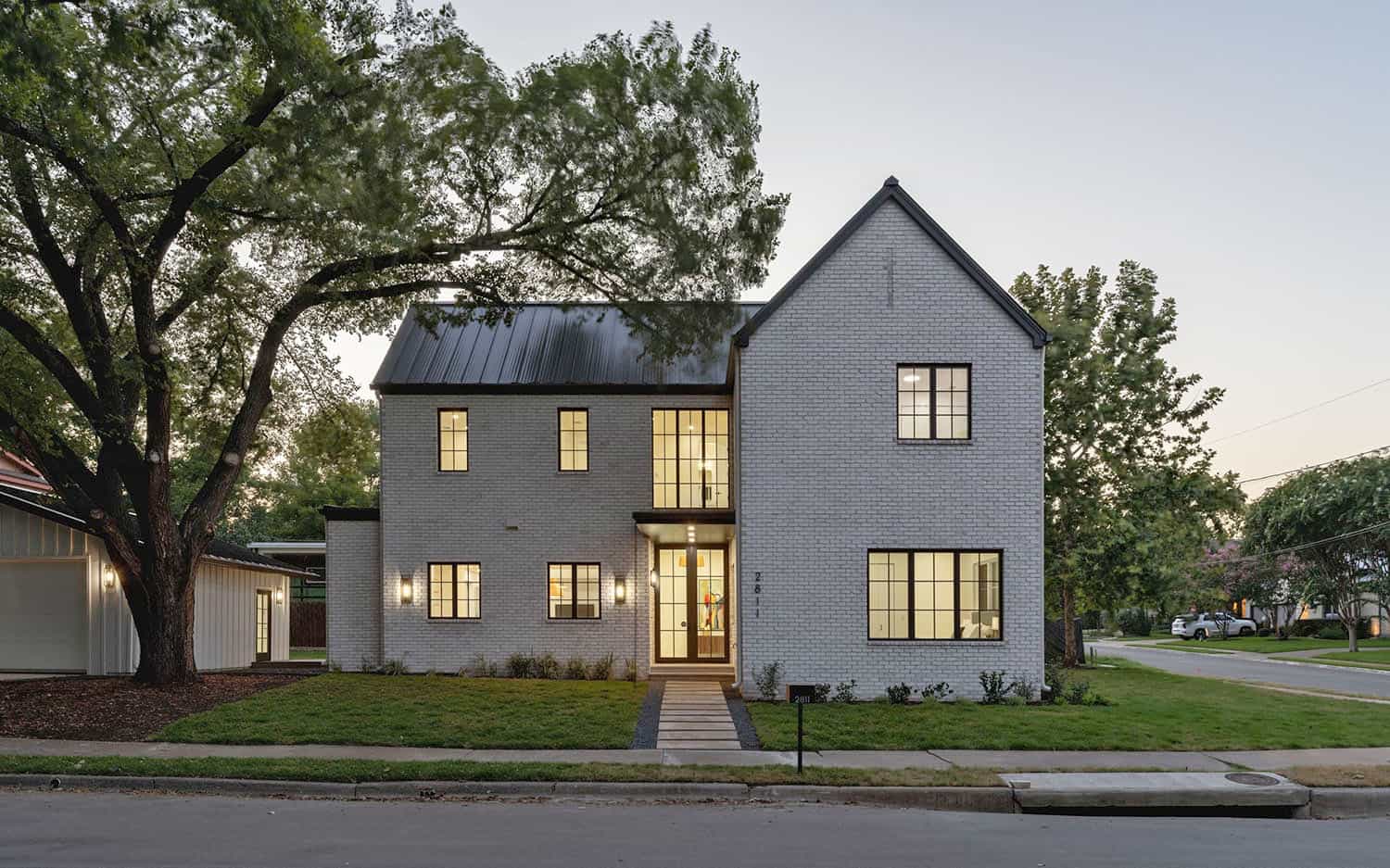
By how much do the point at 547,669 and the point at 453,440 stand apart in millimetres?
4917

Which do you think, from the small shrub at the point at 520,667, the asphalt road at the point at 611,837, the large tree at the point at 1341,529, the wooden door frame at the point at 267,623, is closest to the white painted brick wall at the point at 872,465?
the small shrub at the point at 520,667

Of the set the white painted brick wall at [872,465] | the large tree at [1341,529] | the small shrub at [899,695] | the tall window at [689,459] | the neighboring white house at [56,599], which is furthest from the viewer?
the large tree at [1341,529]

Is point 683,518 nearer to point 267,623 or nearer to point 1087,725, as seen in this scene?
point 1087,725

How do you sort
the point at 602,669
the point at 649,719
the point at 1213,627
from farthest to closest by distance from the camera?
the point at 1213,627, the point at 602,669, the point at 649,719

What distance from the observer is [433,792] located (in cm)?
1034

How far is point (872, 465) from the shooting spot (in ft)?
55.7

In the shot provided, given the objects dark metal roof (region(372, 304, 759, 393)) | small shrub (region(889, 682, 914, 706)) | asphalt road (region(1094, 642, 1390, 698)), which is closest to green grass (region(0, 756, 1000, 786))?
small shrub (region(889, 682, 914, 706))

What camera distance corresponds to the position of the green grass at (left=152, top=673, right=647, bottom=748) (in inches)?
505

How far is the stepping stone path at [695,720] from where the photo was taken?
12.9 m

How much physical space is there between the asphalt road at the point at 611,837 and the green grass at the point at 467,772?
1.77 ft

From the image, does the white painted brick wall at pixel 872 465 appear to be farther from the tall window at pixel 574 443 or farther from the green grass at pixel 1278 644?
the green grass at pixel 1278 644

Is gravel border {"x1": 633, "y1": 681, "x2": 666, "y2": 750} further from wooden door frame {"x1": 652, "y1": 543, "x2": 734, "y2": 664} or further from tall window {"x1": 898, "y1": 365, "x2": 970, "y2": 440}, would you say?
tall window {"x1": 898, "y1": 365, "x2": 970, "y2": 440}

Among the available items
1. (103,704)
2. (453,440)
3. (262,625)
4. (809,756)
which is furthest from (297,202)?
(262,625)

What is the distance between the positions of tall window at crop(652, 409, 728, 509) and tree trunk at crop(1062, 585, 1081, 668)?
10.9 metres
